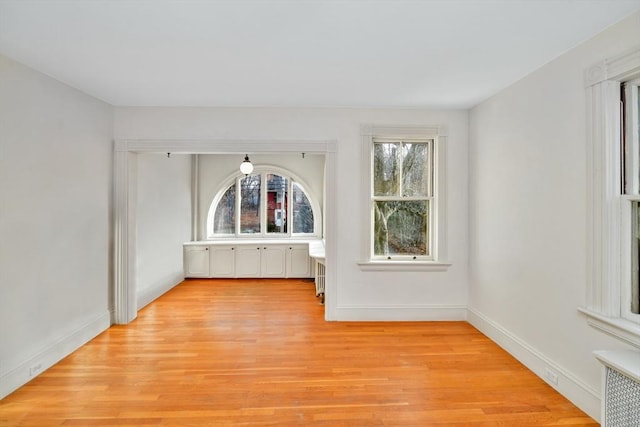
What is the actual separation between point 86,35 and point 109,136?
1726 millimetres

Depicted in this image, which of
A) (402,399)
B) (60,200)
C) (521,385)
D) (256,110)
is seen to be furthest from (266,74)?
(521,385)

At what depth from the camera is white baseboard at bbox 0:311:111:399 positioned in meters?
2.35

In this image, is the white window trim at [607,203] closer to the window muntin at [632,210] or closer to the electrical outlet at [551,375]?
the window muntin at [632,210]

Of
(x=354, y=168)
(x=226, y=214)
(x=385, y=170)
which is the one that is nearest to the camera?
(x=354, y=168)

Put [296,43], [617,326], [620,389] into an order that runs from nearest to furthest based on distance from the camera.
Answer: [620,389], [617,326], [296,43]

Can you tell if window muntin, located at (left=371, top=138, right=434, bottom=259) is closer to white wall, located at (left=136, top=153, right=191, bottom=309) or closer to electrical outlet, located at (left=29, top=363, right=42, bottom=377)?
white wall, located at (left=136, top=153, right=191, bottom=309)

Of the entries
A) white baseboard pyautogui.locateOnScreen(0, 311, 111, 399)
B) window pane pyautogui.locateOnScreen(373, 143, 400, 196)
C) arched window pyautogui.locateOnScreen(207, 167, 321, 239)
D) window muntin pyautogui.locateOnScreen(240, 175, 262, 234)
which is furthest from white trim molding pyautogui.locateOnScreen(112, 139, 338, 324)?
window muntin pyautogui.locateOnScreen(240, 175, 262, 234)

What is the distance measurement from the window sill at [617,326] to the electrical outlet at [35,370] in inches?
163

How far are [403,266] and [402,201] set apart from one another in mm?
792

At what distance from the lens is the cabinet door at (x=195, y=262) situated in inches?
233

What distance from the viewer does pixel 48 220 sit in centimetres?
273

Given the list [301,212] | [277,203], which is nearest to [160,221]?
[277,203]

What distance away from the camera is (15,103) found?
7.97 ft

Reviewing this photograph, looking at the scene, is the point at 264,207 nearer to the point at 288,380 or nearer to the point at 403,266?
the point at 403,266
